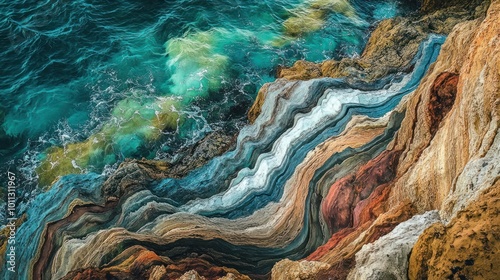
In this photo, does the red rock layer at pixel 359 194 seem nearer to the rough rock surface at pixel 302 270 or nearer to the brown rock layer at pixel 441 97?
the brown rock layer at pixel 441 97

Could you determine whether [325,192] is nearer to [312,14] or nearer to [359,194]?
[359,194]

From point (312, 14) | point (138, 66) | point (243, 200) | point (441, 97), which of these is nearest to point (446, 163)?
point (441, 97)

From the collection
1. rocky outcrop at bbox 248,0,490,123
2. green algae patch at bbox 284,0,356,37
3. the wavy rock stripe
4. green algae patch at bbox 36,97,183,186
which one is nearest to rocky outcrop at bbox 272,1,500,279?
the wavy rock stripe

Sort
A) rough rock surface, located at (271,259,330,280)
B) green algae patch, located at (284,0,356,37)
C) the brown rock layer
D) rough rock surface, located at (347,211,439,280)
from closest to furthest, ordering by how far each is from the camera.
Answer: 1. rough rock surface, located at (347,211,439,280)
2. rough rock surface, located at (271,259,330,280)
3. the brown rock layer
4. green algae patch, located at (284,0,356,37)

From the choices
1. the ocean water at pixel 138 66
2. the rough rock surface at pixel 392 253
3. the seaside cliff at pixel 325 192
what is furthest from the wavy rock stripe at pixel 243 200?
the rough rock surface at pixel 392 253

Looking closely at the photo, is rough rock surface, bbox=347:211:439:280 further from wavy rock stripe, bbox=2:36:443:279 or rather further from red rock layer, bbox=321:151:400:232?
wavy rock stripe, bbox=2:36:443:279

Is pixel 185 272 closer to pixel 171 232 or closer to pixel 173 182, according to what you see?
pixel 171 232

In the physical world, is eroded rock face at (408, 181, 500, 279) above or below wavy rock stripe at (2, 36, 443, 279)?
above
